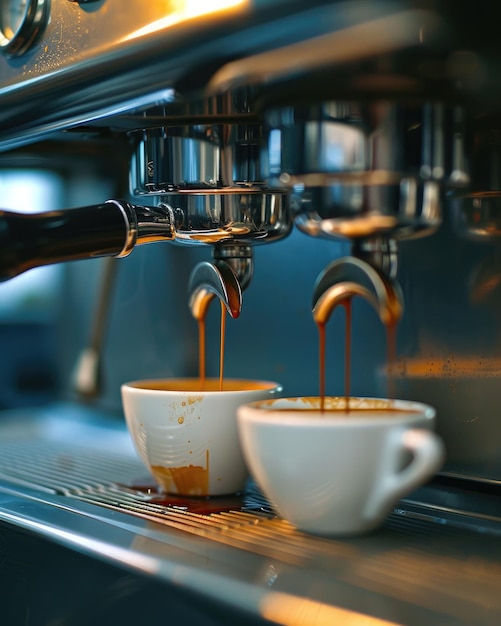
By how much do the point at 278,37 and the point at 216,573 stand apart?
23 centimetres

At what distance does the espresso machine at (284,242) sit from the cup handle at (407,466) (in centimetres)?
3

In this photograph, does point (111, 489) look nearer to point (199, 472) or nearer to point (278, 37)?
point (199, 472)

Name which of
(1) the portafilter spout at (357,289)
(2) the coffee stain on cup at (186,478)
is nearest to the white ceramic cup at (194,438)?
(2) the coffee stain on cup at (186,478)

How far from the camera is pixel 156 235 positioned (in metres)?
0.50

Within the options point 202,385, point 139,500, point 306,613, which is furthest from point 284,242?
point 306,613

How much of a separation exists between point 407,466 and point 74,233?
207 mm

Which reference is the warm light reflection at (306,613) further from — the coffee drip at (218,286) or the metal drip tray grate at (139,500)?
the coffee drip at (218,286)

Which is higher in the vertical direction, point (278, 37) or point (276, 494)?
point (278, 37)

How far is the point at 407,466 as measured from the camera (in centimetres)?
44

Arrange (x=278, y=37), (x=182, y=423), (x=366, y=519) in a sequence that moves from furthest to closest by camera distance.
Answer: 1. (x=182, y=423)
2. (x=366, y=519)
3. (x=278, y=37)

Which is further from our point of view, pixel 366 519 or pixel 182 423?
A: pixel 182 423

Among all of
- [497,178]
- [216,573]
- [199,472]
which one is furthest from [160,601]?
[497,178]

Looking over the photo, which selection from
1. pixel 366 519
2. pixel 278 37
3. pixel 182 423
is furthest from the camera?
pixel 182 423

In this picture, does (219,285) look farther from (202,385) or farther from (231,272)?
(202,385)
